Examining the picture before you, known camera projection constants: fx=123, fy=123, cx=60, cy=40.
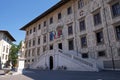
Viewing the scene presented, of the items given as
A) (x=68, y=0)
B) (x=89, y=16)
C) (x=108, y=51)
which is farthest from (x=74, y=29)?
(x=108, y=51)

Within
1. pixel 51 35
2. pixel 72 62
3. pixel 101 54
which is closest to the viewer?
pixel 101 54

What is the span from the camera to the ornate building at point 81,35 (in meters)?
15.4

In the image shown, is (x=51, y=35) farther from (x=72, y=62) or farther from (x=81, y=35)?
(x=72, y=62)

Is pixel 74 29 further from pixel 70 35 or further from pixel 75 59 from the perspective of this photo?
pixel 75 59

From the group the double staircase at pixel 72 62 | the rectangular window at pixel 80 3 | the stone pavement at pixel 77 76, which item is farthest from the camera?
the rectangular window at pixel 80 3

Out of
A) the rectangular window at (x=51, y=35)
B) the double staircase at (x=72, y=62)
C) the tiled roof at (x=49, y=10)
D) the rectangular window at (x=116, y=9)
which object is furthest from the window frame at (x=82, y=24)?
the rectangular window at (x=51, y=35)

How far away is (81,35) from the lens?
20.0 meters

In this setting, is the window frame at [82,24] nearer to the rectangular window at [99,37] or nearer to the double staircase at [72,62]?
the rectangular window at [99,37]

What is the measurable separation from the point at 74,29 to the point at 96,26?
4.62 m

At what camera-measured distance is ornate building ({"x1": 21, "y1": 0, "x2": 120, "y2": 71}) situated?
15.4 meters

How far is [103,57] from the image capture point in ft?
53.5

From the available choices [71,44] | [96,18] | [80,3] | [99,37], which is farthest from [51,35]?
[99,37]

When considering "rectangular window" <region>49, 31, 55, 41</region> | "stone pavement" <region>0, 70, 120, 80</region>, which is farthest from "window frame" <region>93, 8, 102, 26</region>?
"rectangular window" <region>49, 31, 55, 41</region>

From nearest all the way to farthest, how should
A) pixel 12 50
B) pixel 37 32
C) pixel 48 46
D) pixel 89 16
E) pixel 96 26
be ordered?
1. pixel 96 26
2. pixel 89 16
3. pixel 48 46
4. pixel 37 32
5. pixel 12 50
